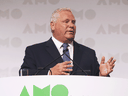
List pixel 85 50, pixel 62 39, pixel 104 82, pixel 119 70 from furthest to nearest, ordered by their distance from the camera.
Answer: pixel 119 70 → pixel 85 50 → pixel 62 39 → pixel 104 82

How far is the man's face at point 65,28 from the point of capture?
1.56 metres

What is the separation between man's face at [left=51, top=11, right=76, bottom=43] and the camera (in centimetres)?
156

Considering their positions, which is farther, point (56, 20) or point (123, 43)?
point (123, 43)

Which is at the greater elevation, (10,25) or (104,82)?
(10,25)

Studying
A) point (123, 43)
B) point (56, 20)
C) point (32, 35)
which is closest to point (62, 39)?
point (56, 20)

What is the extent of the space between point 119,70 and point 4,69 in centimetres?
144

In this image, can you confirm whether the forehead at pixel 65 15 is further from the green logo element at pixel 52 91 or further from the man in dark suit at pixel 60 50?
the green logo element at pixel 52 91

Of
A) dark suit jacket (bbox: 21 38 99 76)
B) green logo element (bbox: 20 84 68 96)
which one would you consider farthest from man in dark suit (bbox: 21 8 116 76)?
green logo element (bbox: 20 84 68 96)

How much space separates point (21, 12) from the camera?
259 cm

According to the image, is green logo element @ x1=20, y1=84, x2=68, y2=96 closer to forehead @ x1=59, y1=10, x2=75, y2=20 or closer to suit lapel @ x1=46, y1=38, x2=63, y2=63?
suit lapel @ x1=46, y1=38, x2=63, y2=63

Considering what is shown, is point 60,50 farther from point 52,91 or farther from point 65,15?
point 52,91

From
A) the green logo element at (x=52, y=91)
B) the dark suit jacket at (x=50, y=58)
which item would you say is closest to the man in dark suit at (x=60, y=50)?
the dark suit jacket at (x=50, y=58)

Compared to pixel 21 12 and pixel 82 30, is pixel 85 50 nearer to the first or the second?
pixel 82 30

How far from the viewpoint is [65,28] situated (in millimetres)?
1563
